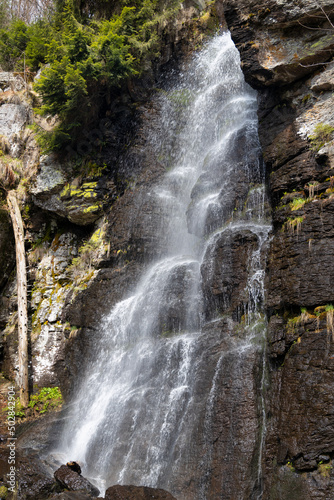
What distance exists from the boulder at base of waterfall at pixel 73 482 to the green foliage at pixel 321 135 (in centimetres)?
702

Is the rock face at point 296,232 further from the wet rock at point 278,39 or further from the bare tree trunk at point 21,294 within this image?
the bare tree trunk at point 21,294

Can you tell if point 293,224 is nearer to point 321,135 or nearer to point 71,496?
point 321,135

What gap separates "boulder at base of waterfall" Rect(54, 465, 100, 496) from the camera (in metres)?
6.37

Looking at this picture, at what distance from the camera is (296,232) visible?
22.0 feet

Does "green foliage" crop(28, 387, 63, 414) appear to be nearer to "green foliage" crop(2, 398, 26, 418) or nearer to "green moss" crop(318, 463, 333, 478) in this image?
"green foliage" crop(2, 398, 26, 418)

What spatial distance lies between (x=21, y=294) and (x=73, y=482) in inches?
294

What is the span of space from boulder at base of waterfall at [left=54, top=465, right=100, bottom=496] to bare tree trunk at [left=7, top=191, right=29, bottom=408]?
4.91m

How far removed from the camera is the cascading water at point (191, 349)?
620 cm

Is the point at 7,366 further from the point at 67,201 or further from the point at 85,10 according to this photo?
the point at 85,10

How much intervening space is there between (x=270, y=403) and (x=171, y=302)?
345 cm

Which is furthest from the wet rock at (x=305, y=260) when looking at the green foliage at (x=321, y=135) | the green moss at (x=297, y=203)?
the green foliage at (x=321, y=135)

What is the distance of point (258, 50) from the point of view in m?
8.66

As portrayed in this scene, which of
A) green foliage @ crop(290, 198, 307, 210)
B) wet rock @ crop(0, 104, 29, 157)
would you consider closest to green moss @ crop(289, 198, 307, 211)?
green foliage @ crop(290, 198, 307, 210)

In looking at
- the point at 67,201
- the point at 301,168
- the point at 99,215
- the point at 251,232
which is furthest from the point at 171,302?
the point at 67,201
